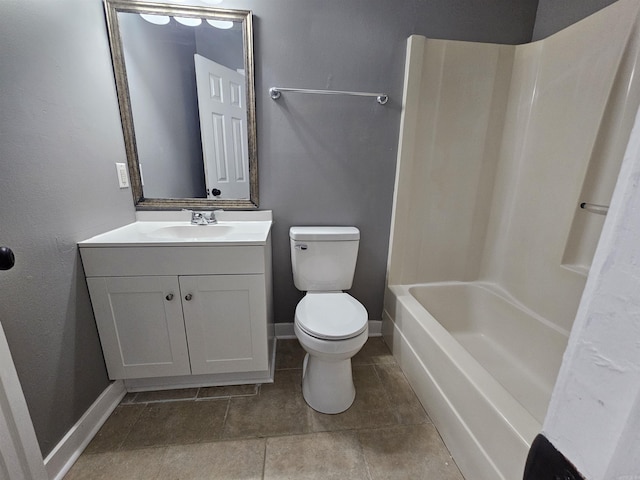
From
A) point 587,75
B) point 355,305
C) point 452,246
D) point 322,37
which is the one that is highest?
point 322,37

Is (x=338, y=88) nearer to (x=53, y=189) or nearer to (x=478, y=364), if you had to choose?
(x=53, y=189)

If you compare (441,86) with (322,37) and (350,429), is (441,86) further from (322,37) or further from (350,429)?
(350,429)

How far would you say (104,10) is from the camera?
129 cm

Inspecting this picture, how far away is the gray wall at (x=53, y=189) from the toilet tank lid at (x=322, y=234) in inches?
36.2

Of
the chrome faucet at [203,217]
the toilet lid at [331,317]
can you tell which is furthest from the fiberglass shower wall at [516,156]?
the chrome faucet at [203,217]

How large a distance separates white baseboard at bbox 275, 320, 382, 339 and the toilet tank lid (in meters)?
0.67

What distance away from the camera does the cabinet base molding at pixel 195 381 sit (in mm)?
1400

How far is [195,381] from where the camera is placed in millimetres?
1438

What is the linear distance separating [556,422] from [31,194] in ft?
4.67

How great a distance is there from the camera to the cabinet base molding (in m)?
1.40

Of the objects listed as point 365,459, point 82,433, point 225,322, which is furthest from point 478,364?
point 82,433

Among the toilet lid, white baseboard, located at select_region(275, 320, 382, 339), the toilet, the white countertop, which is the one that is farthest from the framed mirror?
white baseboard, located at select_region(275, 320, 382, 339)

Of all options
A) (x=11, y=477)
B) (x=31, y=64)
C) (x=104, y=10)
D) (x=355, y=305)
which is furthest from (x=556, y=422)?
(x=104, y=10)

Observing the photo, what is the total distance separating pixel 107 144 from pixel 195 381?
1.26 meters
